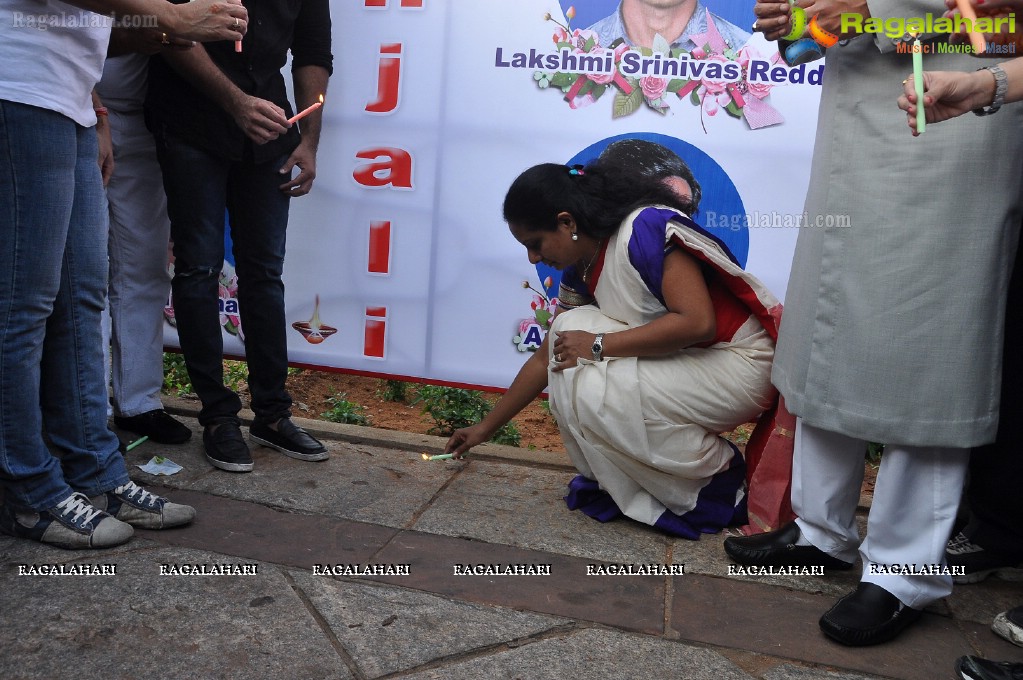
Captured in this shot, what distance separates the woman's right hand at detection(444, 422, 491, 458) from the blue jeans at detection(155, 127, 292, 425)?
687 mm

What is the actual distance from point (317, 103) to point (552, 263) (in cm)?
96

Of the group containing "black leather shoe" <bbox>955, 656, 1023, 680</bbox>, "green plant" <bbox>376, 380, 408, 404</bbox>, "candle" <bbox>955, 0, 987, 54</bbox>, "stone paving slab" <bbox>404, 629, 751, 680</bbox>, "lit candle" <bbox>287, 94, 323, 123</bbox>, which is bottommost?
"green plant" <bbox>376, 380, 408, 404</bbox>

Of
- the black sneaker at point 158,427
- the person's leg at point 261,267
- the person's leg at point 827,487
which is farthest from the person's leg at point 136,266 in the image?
the person's leg at point 827,487

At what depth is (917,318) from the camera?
205 cm

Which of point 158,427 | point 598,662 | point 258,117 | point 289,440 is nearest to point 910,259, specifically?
point 598,662

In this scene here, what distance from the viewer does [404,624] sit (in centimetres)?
201

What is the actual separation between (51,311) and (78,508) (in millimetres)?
490

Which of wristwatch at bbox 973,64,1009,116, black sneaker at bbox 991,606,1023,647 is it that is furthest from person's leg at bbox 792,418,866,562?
A: wristwatch at bbox 973,64,1009,116

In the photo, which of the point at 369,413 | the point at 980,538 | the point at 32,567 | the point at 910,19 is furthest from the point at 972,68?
the point at 369,413

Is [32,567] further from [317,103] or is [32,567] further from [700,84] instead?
[700,84]

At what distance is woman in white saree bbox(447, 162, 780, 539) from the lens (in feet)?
8.43

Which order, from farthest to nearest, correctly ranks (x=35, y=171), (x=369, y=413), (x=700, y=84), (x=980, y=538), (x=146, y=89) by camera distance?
(x=369, y=413), (x=700, y=84), (x=146, y=89), (x=980, y=538), (x=35, y=171)

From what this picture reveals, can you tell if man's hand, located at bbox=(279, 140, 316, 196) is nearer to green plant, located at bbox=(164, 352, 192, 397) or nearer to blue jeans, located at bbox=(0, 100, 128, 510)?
blue jeans, located at bbox=(0, 100, 128, 510)

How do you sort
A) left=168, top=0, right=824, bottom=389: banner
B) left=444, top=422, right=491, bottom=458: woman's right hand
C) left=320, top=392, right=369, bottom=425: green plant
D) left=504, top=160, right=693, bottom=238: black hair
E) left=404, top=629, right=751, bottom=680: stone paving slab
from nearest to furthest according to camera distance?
left=404, top=629, right=751, bottom=680: stone paving slab → left=504, top=160, right=693, bottom=238: black hair → left=444, top=422, right=491, bottom=458: woman's right hand → left=168, top=0, right=824, bottom=389: banner → left=320, top=392, right=369, bottom=425: green plant
